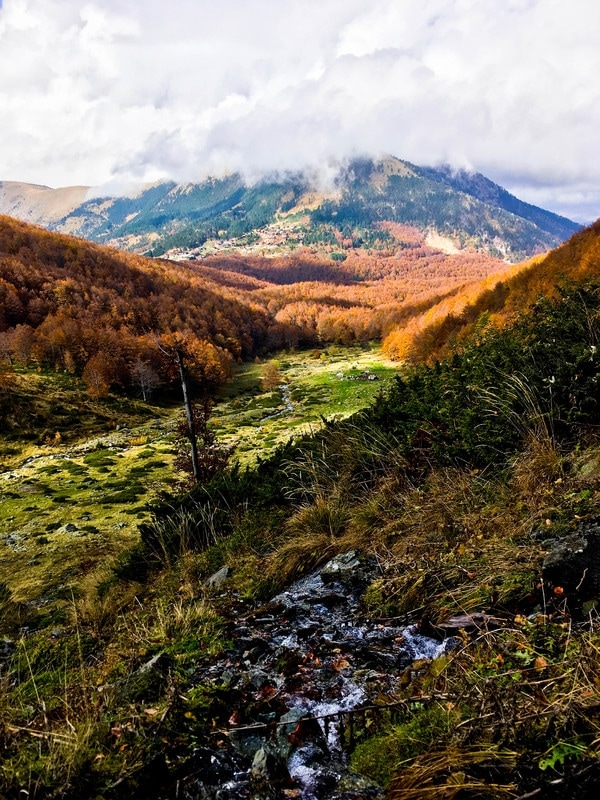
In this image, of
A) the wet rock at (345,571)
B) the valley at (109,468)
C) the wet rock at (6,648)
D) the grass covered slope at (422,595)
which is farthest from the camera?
the valley at (109,468)

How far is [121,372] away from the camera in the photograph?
72312 mm

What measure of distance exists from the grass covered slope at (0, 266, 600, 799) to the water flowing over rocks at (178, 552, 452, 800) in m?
0.12

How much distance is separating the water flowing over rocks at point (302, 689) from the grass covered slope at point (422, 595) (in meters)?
0.12

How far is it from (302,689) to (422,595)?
1235mm

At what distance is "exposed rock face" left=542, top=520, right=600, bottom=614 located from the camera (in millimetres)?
2746

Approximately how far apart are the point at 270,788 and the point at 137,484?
3271 centimetres

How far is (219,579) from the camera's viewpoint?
5352mm

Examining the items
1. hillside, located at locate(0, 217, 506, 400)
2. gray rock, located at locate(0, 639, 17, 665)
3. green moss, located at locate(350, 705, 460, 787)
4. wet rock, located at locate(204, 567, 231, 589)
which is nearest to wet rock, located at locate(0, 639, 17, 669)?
gray rock, located at locate(0, 639, 17, 665)

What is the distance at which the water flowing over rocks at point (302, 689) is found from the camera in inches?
83.5

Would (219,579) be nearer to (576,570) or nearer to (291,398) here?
(576,570)

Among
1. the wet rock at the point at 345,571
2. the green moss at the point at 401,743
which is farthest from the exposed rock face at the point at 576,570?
the wet rock at the point at 345,571

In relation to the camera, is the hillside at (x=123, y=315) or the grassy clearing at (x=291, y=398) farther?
the hillside at (x=123, y=315)

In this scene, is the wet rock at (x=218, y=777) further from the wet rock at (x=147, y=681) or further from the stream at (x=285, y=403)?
the stream at (x=285, y=403)

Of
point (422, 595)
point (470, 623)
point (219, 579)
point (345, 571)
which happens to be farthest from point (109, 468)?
point (470, 623)
